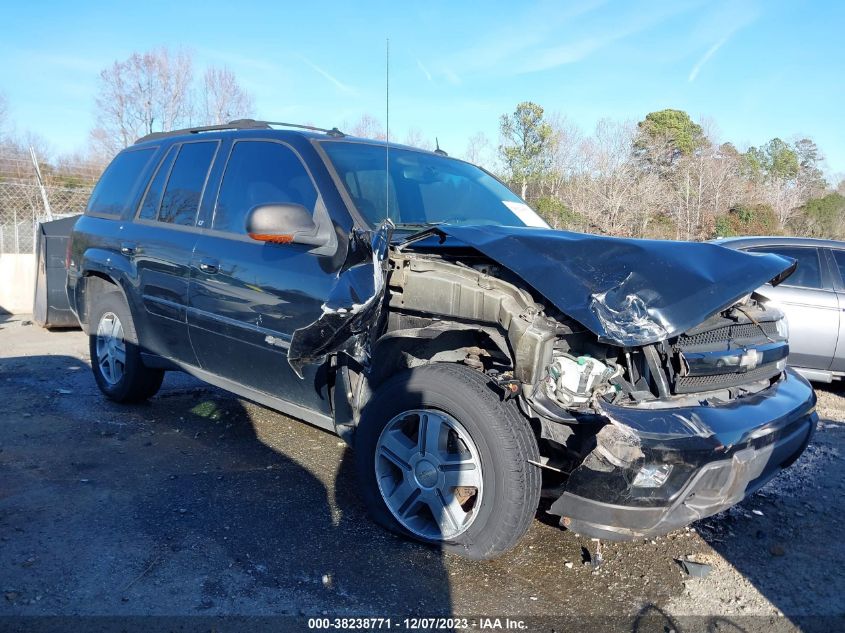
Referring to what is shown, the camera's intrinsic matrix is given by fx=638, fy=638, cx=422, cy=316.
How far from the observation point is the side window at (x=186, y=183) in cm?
418

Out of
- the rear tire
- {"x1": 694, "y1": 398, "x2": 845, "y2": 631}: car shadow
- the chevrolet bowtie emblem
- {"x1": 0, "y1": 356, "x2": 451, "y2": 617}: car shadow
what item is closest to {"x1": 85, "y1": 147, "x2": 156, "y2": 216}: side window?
the rear tire

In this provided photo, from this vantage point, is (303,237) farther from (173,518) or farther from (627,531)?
(627,531)

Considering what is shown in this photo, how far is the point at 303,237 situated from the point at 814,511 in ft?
10.5

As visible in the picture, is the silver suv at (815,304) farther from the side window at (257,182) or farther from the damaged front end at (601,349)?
the side window at (257,182)

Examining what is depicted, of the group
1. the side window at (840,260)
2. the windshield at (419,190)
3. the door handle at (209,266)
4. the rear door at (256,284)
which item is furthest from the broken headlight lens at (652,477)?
the side window at (840,260)

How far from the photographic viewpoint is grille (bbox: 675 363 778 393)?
271 centimetres

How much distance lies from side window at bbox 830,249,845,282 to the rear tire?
6188 mm

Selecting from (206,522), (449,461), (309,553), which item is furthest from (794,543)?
(206,522)

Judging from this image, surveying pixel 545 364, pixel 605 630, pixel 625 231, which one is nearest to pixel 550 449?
pixel 545 364

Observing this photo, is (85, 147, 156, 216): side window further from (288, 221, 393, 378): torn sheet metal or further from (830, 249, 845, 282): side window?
(830, 249, 845, 282): side window

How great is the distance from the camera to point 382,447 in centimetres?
298

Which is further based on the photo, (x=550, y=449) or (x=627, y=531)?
(x=550, y=449)

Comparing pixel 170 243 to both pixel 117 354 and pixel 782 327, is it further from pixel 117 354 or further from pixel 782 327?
pixel 782 327

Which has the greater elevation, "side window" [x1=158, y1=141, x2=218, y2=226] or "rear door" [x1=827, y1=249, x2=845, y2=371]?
"side window" [x1=158, y1=141, x2=218, y2=226]
